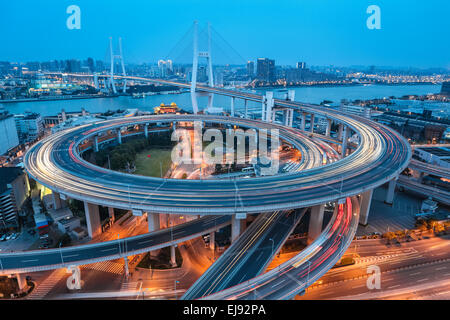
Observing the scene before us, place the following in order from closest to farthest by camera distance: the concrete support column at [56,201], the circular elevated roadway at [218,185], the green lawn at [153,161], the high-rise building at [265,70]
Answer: the circular elevated roadway at [218,185], the concrete support column at [56,201], the green lawn at [153,161], the high-rise building at [265,70]

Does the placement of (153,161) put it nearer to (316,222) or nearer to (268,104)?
(268,104)

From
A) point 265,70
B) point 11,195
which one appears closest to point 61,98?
point 11,195

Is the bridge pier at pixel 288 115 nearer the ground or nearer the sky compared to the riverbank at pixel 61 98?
nearer the ground

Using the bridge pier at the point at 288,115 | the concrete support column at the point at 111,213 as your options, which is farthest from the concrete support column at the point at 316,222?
the bridge pier at the point at 288,115

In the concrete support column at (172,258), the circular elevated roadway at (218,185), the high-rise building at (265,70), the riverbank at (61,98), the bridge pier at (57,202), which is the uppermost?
the high-rise building at (265,70)

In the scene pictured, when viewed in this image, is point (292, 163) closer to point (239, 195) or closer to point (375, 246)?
point (375, 246)

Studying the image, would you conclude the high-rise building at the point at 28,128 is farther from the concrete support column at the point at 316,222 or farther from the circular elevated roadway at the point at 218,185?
the concrete support column at the point at 316,222
